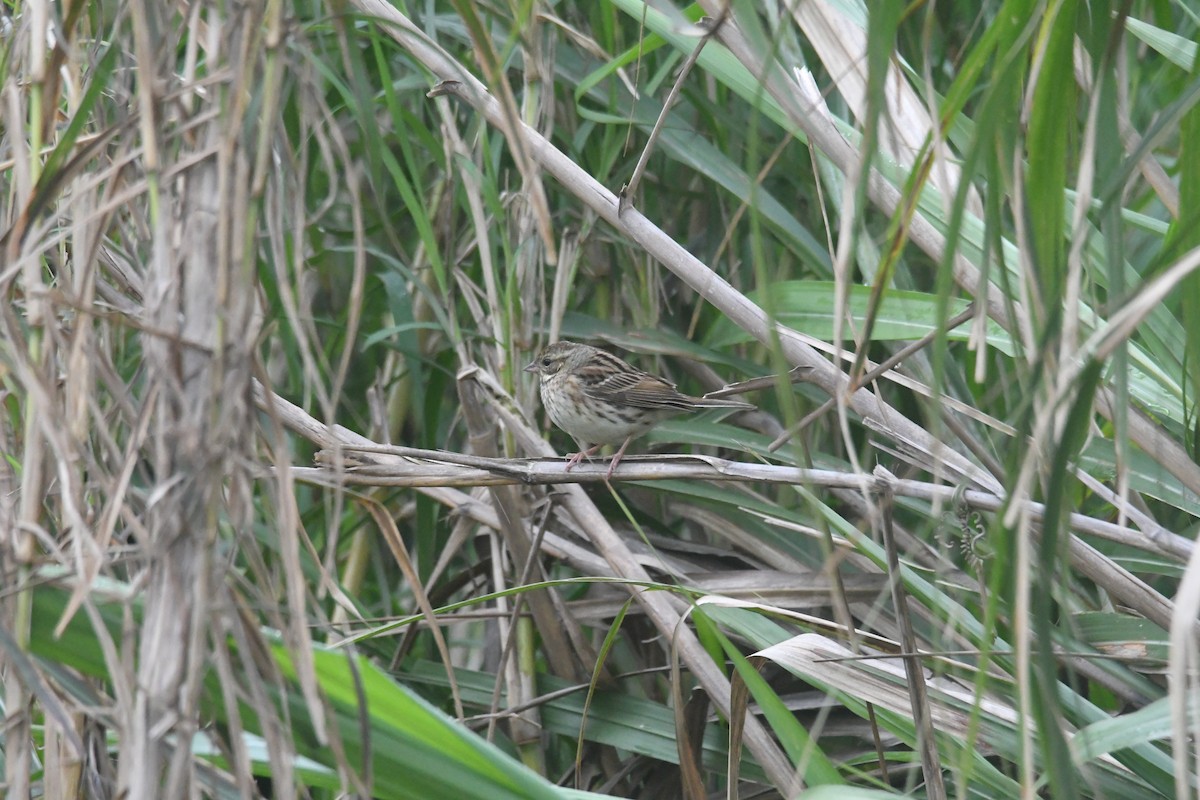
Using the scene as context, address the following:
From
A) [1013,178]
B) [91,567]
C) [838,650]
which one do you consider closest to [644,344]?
[838,650]

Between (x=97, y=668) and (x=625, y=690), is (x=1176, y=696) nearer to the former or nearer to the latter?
(x=97, y=668)

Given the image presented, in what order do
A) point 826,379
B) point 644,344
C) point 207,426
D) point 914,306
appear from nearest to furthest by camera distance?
point 207,426
point 826,379
point 914,306
point 644,344

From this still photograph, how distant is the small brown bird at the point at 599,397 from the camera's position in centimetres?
336

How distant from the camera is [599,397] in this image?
367 cm

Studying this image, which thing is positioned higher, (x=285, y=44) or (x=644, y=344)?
(x=285, y=44)

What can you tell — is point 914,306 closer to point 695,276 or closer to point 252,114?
point 695,276

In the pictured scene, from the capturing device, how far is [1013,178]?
3.70 ft

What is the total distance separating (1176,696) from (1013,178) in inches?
20.3

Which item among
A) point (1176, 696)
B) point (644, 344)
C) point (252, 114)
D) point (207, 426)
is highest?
point (252, 114)

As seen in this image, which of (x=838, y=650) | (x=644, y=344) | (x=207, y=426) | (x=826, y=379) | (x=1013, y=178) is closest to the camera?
(x=207, y=426)

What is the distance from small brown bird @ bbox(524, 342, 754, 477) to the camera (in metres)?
3.36

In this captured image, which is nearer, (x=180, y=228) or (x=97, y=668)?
(x=180, y=228)

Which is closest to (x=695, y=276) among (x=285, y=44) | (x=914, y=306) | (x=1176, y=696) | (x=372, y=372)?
(x=914, y=306)

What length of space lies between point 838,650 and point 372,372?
1.94 meters
